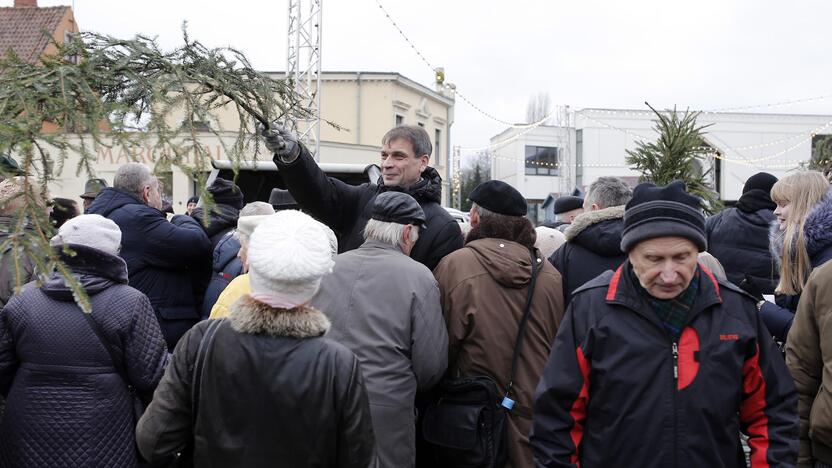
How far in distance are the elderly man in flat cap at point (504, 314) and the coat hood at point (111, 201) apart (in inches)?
94.4

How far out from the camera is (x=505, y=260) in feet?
12.6

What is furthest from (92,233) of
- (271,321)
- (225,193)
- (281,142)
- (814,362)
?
(814,362)

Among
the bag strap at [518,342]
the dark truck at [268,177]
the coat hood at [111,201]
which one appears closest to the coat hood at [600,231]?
the bag strap at [518,342]

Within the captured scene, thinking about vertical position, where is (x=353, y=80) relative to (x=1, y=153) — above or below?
above

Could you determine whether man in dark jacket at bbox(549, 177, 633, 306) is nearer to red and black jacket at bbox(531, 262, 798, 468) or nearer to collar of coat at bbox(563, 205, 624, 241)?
collar of coat at bbox(563, 205, 624, 241)

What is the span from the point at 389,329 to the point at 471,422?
663mm

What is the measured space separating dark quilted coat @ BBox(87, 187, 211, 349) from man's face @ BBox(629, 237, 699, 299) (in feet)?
11.0

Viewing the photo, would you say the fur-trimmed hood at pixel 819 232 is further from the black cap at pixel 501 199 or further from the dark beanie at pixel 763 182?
the dark beanie at pixel 763 182

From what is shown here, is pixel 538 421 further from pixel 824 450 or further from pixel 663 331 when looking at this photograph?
pixel 824 450

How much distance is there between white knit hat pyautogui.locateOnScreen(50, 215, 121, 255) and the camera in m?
3.63

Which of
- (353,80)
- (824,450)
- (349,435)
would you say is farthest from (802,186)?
(353,80)

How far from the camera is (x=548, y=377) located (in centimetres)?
286

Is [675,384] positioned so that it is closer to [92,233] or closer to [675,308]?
[675,308]

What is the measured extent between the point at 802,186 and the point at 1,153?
4.09 meters
